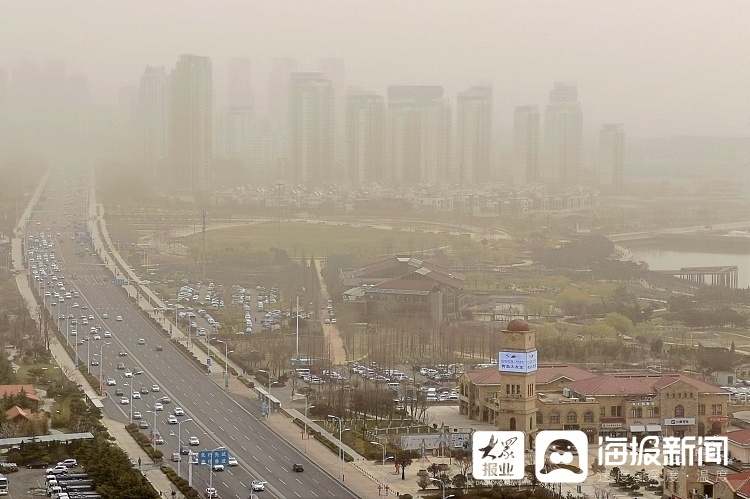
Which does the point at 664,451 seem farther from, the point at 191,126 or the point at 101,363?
the point at 191,126

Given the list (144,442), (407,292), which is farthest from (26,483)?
(407,292)

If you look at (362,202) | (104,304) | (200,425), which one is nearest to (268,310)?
(104,304)

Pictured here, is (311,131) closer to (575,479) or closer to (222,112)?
(222,112)

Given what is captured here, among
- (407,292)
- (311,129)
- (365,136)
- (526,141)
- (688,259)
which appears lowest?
(688,259)

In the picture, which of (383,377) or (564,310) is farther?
(564,310)

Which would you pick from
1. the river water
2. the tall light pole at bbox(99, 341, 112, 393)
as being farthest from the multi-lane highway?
the river water
